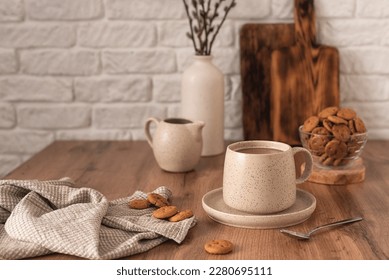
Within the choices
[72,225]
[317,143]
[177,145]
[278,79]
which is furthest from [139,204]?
[278,79]

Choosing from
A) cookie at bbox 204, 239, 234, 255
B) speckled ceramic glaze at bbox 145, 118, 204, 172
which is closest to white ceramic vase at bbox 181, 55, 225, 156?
speckled ceramic glaze at bbox 145, 118, 204, 172

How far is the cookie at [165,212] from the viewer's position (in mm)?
1011

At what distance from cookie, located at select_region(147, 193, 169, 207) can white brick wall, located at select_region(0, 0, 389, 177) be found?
0.66 meters

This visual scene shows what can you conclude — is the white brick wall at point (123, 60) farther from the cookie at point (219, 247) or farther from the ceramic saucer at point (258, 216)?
the cookie at point (219, 247)

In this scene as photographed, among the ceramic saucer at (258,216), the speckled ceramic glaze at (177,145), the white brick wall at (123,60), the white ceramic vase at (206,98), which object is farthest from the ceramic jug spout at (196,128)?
the white brick wall at (123,60)

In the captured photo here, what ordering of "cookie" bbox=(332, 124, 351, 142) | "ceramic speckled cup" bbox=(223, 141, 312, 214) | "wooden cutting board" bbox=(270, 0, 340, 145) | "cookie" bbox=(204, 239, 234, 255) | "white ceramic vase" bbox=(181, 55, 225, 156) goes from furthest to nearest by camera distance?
"wooden cutting board" bbox=(270, 0, 340, 145) < "white ceramic vase" bbox=(181, 55, 225, 156) < "cookie" bbox=(332, 124, 351, 142) < "ceramic speckled cup" bbox=(223, 141, 312, 214) < "cookie" bbox=(204, 239, 234, 255)

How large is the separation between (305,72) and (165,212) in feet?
2.44

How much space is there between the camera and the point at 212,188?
1233 mm

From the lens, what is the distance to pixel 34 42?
5.59 feet

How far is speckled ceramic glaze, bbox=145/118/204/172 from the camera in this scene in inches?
51.9

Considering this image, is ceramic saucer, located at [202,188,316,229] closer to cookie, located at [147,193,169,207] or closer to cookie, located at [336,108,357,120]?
cookie, located at [147,193,169,207]

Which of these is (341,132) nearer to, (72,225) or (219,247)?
(219,247)

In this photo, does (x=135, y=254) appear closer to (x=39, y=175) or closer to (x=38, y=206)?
(x=38, y=206)
